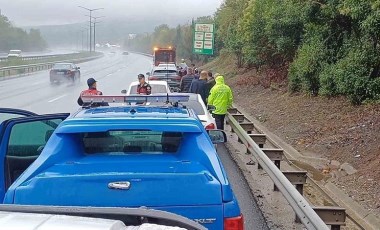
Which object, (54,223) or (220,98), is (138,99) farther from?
(220,98)

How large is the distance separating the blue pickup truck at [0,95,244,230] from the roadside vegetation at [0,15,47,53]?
118504 mm

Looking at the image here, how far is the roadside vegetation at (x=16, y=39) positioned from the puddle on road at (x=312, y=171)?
11445 cm

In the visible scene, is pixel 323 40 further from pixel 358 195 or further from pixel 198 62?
pixel 198 62

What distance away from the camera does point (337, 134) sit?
13781mm

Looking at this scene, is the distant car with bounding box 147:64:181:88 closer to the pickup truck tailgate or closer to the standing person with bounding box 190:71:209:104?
the standing person with bounding box 190:71:209:104

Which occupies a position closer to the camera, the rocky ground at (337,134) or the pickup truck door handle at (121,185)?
the pickup truck door handle at (121,185)

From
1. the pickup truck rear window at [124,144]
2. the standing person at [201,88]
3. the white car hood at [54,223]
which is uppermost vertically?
the white car hood at [54,223]

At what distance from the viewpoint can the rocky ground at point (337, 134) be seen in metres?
10.3

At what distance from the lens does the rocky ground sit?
10.3 metres

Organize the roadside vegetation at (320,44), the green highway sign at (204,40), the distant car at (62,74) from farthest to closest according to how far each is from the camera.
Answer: the distant car at (62,74)
the green highway sign at (204,40)
the roadside vegetation at (320,44)

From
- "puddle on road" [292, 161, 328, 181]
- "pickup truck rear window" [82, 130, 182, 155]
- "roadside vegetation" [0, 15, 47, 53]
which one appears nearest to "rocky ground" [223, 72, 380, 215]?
"puddle on road" [292, 161, 328, 181]

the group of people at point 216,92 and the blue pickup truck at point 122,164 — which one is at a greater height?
the blue pickup truck at point 122,164

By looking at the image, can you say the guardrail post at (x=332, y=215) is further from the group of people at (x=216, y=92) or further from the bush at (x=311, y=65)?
the bush at (x=311, y=65)

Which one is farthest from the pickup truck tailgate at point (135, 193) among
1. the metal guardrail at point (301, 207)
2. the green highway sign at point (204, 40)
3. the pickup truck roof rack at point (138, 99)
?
the green highway sign at point (204, 40)
